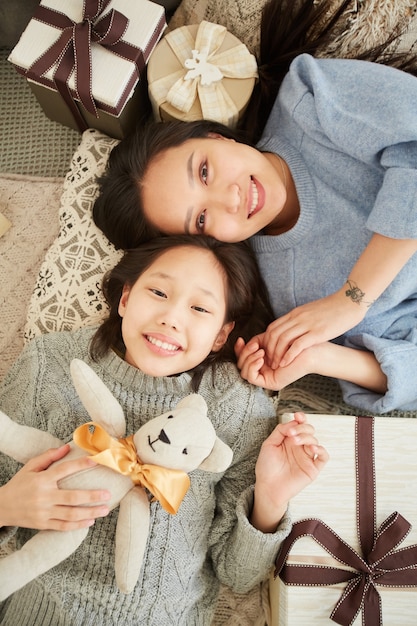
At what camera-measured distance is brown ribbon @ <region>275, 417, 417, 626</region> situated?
38.2 inches

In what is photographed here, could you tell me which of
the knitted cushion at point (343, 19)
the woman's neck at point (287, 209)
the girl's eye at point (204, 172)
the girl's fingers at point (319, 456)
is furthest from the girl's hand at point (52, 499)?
the knitted cushion at point (343, 19)

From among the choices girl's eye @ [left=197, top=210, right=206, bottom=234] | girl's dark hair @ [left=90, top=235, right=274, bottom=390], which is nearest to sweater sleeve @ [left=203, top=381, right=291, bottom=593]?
girl's dark hair @ [left=90, top=235, right=274, bottom=390]

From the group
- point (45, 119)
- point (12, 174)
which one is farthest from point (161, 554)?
point (45, 119)

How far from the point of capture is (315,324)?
1.13 metres

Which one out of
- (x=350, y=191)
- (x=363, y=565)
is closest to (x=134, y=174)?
(x=350, y=191)

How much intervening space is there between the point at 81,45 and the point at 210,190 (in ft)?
1.37

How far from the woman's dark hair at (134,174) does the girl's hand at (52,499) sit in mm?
509

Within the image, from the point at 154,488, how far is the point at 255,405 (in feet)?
1.13

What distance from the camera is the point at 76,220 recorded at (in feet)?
4.33

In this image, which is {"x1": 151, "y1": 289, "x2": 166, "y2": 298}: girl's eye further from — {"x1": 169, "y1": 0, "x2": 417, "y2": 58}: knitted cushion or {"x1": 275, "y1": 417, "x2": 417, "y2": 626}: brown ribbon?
{"x1": 169, "y1": 0, "x2": 417, "y2": 58}: knitted cushion

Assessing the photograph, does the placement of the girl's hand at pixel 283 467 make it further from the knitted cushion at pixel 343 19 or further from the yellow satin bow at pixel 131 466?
the knitted cushion at pixel 343 19

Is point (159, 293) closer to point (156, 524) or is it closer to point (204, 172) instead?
point (204, 172)

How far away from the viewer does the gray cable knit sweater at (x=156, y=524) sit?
1009mm

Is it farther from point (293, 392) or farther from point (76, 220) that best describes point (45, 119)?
point (293, 392)
